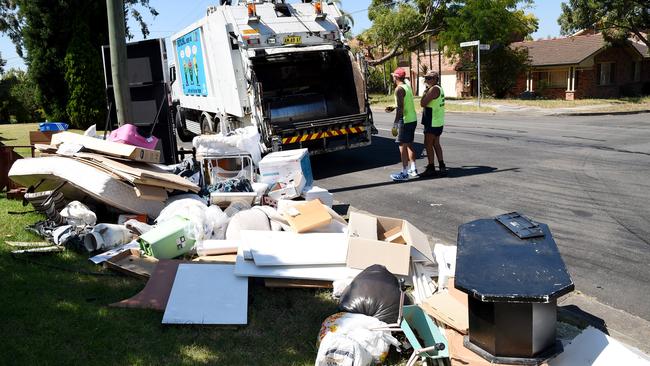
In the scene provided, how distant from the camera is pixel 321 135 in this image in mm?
9758

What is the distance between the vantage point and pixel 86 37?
19.7m

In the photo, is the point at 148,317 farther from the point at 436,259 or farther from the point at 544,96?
the point at 544,96

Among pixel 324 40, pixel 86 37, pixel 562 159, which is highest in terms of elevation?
pixel 86 37

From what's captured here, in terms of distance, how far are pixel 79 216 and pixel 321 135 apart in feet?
16.1

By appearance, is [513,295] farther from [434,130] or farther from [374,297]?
[434,130]

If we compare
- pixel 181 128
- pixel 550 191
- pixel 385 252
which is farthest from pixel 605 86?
pixel 385 252

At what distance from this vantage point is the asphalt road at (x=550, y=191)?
5.00 meters

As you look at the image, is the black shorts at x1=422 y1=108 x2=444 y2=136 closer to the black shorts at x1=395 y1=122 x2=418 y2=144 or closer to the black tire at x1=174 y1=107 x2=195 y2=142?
the black shorts at x1=395 y1=122 x2=418 y2=144

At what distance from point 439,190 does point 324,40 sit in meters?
3.69

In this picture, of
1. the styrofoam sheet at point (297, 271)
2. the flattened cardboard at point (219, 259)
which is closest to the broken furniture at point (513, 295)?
the styrofoam sheet at point (297, 271)

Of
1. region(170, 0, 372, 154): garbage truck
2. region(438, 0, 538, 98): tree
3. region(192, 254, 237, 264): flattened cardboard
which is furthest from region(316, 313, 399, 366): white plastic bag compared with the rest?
region(438, 0, 538, 98): tree

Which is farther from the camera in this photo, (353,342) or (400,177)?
(400,177)

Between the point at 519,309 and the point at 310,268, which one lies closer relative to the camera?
the point at 519,309

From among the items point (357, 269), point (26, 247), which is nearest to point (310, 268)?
point (357, 269)
